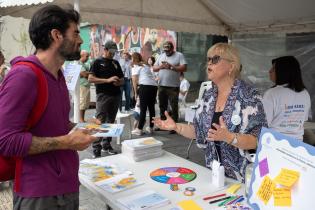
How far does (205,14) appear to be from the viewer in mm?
5137

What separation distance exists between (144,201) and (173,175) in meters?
0.42

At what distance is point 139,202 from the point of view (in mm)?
1517

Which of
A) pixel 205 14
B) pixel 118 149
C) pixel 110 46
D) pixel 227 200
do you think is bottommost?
pixel 118 149

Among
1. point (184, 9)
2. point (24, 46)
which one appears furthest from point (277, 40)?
point (24, 46)

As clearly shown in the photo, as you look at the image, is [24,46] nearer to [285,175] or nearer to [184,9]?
[184,9]

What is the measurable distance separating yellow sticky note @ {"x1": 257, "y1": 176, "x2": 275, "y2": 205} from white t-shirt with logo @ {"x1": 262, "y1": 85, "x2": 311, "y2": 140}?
173 centimetres

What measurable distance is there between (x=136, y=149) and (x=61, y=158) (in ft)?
2.68

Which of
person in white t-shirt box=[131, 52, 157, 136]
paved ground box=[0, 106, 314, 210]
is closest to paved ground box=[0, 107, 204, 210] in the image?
paved ground box=[0, 106, 314, 210]

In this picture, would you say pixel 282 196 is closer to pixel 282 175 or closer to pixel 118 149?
pixel 282 175

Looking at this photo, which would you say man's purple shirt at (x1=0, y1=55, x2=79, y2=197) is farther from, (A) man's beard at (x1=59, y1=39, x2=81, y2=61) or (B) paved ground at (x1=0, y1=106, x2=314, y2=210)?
(B) paved ground at (x1=0, y1=106, x2=314, y2=210)

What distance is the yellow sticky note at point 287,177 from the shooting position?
1158 millimetres

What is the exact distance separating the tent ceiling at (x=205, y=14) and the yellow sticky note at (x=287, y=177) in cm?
325

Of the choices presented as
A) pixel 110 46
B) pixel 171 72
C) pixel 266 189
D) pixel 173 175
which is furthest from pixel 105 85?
pixel 266 189

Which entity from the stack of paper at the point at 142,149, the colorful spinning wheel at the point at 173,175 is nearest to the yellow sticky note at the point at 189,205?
the colorful spinning wheel at the point at 173,175
